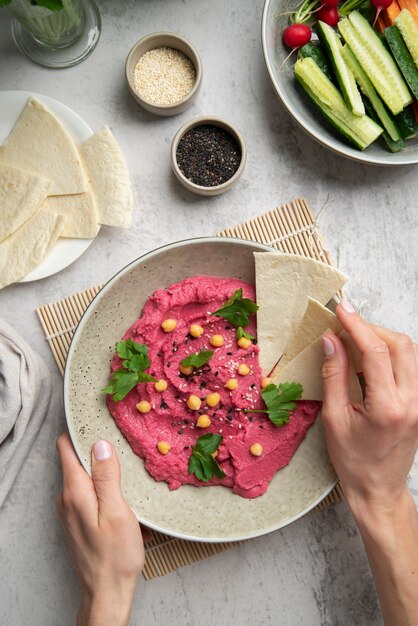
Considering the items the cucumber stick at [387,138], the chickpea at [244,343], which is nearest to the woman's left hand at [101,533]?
the chickpea at [244,343]

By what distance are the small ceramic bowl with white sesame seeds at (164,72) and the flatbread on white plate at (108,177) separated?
0.78 feet

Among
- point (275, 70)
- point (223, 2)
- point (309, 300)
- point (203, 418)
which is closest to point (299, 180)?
point (275, 70)

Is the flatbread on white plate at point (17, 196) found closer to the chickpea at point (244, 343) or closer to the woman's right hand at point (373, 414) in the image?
the chickpea at point (244, 343)

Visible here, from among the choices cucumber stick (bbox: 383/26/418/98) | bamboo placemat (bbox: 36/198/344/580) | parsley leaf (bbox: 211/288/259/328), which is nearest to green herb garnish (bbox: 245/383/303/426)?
parsley leaf (bbox: 211/288/259/328)

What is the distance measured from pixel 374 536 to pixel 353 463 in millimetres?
350

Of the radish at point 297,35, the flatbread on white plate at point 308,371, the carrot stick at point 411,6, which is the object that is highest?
the carrot stick at point 411,6

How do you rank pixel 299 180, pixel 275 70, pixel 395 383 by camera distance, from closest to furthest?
pixel 395 383 < pixel 275 70 < pixel 299 180

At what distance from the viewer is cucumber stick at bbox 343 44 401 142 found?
8.44 ft

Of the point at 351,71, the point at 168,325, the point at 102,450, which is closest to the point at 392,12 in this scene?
the point at 351,71

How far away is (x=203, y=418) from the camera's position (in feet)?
7.75

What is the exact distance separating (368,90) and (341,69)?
0.52 ft

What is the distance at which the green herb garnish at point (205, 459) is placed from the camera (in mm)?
2355

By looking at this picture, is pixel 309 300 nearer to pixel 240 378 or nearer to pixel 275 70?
pixel 240 378

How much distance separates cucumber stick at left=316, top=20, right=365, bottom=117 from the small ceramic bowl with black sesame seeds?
479mm
